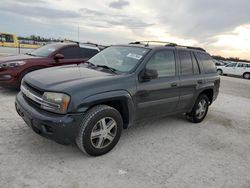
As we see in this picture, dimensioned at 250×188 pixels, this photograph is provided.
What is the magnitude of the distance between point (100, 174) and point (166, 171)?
932 millimetres

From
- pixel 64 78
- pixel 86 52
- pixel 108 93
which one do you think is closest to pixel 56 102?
pixel 64 78

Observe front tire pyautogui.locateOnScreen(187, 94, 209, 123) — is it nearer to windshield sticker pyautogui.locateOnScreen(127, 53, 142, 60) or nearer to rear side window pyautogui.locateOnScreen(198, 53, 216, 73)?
rear side window pyautogui.locateOnScreen(198, 53, 216, 73)

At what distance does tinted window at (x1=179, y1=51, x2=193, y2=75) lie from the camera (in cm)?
484

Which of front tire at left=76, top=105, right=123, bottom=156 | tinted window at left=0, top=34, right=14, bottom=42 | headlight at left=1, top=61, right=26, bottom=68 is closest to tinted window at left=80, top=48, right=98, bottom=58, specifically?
headlight at left=1, top=61, right=26, bottom=68

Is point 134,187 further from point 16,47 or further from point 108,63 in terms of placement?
point 16,47

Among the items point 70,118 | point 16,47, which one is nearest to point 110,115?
point 70,118

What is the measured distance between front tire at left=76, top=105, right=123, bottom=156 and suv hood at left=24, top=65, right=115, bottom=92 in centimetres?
44

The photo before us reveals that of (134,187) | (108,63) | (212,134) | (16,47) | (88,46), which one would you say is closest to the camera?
(134,187)

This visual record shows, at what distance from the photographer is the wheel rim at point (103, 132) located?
11.2 feet

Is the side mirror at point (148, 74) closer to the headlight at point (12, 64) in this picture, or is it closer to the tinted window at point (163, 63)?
the tinted window at point (163, 63)

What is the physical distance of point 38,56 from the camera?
23.4 ft

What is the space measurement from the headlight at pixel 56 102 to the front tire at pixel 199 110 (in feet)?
10.7

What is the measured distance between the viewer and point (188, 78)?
4.92m

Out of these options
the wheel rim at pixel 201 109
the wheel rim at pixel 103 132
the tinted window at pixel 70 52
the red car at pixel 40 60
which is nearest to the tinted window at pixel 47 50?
the red car at pixel 40 60
